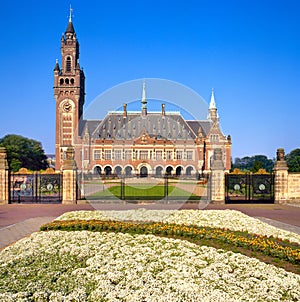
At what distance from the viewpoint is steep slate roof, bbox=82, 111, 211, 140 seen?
8300 centimetres

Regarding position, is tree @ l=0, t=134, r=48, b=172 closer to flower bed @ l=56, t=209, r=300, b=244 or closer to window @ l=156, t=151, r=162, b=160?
window @ l=156, t=151, r=162, b=160

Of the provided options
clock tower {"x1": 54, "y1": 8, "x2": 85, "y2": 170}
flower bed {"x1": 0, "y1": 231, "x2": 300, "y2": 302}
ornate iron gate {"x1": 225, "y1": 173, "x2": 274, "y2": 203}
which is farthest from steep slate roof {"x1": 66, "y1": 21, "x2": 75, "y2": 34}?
flower bed {"x1": 0, "y1": 231, "x2": 300, "y2": 302}

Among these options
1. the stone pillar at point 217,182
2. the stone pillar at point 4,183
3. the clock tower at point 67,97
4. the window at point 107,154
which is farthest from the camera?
the window at point 107,154

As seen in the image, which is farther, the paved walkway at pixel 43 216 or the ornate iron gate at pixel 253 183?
the ornate iron gate at pixel 253 183

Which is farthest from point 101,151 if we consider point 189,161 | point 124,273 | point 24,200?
point 124,273

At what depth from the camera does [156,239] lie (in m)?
11.8

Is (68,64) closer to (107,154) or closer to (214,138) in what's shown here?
(107,154)

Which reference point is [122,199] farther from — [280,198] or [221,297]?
[221,297]

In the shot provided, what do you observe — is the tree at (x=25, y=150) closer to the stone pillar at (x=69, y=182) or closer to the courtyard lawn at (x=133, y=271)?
the stone pillar at (x=69, y=182)

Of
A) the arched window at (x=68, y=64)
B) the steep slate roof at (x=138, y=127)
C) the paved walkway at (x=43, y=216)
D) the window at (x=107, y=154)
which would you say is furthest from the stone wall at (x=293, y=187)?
the arched window at (x=68, y=64)

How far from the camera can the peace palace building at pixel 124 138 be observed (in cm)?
8019

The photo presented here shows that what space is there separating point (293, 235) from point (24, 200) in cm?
1889

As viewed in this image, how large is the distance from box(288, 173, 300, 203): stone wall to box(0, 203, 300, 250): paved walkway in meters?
1.81

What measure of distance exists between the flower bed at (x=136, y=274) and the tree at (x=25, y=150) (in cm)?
7664
